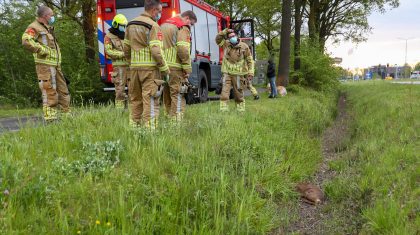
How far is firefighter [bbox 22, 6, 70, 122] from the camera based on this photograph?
6242 millimetres

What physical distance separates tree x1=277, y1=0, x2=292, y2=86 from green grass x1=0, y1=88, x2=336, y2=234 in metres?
10.2

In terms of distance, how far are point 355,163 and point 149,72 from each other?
3.27 meters

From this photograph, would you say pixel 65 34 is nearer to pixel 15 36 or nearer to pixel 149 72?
pixel 15 36

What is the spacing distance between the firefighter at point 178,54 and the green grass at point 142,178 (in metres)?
0.60

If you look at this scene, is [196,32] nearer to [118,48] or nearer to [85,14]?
[118,48]

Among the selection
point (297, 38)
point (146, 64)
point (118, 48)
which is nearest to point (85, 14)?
point (118, 48)

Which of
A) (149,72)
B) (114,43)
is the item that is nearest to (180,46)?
(149,72)

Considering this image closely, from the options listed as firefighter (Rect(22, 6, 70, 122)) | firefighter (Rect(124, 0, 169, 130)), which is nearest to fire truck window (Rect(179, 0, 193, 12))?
firefighter (Rect(22, 6, 70, 122))

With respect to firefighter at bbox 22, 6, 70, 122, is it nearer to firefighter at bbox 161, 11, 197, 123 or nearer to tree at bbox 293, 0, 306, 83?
firefighter at bbox 161, 11, 197, 123

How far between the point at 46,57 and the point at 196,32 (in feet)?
18.2

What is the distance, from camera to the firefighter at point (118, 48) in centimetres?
763

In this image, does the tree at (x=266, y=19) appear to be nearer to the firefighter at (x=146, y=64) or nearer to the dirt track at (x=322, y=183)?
the dirt track at (x=322, y=183)

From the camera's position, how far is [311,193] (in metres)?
4.94

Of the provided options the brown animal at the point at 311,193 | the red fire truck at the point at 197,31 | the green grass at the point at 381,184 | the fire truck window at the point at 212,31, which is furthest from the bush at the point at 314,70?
the brown animal at the point at 311,193
